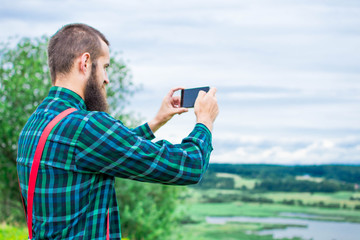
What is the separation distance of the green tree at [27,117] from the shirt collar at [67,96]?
28.7 feet

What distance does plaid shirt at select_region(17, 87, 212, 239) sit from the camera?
6.52 feet

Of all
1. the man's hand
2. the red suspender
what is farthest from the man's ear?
the man's hand

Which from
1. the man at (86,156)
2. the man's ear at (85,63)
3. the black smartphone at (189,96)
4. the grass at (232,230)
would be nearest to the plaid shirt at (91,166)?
the man at (86,156)

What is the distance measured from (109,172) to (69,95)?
465mm

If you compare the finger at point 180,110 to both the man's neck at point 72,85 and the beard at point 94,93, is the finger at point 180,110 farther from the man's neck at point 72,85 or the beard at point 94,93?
the man's neck at point 72,85

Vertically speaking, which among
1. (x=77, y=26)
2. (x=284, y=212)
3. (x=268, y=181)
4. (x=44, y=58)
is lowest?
(x=284, y=212)

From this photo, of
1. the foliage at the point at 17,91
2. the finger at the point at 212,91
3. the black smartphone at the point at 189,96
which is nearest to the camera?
the finger at the point at 212,91

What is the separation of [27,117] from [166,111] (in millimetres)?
8670

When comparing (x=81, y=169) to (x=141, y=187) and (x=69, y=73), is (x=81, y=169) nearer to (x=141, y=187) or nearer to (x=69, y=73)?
(x=69, y=73)

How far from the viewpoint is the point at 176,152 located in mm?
2047

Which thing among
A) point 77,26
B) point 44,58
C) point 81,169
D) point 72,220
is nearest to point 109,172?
point 81,169

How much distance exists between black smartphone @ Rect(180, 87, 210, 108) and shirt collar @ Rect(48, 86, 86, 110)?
25.5 inches

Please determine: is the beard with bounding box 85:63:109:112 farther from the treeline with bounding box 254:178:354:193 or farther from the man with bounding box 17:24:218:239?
the treeline with bounding box 254:178:354:193

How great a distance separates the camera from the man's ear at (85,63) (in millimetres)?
2181
